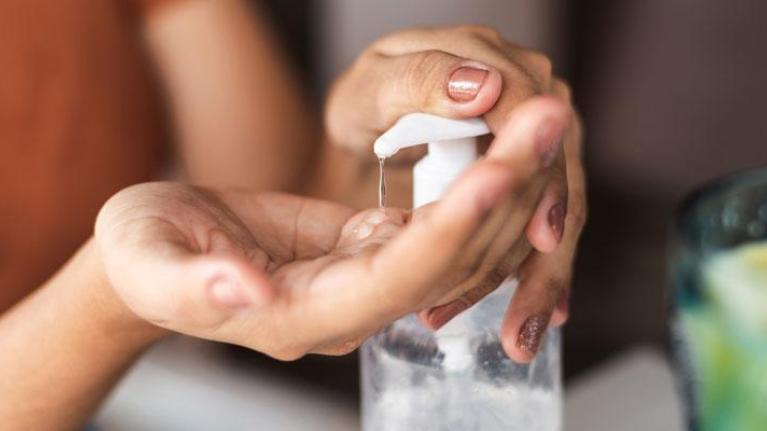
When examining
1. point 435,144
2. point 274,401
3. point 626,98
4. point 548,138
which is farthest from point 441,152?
point 626,98

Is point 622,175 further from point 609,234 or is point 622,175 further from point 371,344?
point 371,344

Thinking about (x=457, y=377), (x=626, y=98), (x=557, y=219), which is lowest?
(x=626, y=98)

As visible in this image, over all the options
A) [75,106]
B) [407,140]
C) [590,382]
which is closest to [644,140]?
[590,382]

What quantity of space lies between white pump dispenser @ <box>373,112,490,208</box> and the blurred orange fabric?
1.12ft

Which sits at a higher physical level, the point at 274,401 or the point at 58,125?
the point at 58,125

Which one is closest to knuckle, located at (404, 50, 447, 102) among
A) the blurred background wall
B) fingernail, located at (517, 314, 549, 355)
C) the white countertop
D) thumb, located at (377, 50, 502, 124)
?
thumb, located at (377, 50, 502, 124)

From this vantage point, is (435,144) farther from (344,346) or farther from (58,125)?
(58,125)

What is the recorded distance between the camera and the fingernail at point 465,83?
42 centimetres

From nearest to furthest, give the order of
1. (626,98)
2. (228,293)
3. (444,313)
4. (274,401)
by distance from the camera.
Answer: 1. (228,293)
2. (444,313)
3. (274,401)
4. (626,98)

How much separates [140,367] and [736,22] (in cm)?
113

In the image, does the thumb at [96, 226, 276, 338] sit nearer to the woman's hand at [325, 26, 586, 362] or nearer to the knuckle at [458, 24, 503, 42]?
the woman's hand at [325, 26, 586, 362]

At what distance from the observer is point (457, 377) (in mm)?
470

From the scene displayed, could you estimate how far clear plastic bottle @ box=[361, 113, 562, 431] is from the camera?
0.46 meters

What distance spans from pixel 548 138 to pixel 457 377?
0.18 m
